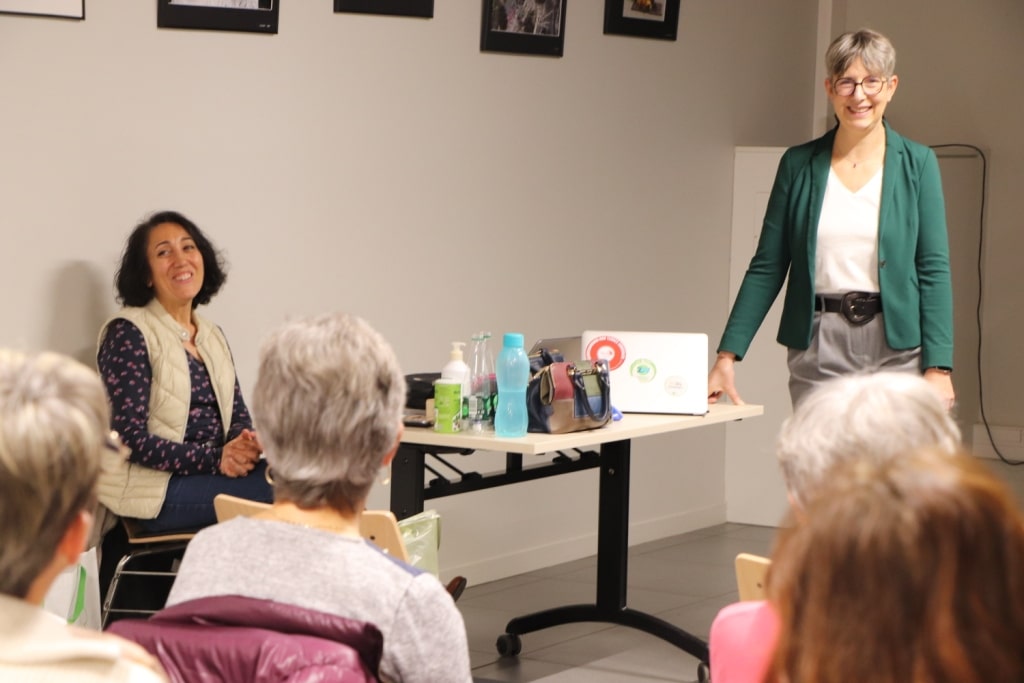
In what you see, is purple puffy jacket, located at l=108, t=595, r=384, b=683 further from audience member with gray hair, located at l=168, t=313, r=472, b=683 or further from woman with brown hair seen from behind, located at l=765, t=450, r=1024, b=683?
woman with brown hair seen from behind, located at l=765, t=450, r=1024, b=683

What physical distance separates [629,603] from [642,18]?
2368mm

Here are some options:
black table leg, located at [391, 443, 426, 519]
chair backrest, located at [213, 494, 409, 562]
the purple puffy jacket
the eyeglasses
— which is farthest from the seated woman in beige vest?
the purple puffy jacket

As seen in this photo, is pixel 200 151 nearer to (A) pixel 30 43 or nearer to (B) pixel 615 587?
(A) pixel 30 43

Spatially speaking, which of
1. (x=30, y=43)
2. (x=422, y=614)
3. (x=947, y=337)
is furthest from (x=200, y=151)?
(x=422, y=614)

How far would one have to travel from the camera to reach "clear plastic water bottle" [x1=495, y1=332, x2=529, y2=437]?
325 cm

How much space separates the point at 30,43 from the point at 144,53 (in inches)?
13.3

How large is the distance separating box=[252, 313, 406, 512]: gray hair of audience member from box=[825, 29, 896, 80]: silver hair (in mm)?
2160

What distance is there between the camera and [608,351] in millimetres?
3711

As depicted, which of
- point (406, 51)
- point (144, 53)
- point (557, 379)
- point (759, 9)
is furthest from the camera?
point (759, 9)

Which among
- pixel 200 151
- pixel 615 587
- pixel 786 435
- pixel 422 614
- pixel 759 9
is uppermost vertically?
pixel 759 9

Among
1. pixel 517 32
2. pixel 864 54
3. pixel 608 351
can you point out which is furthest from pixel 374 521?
pixel 517 32

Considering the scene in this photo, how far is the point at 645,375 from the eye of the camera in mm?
3719

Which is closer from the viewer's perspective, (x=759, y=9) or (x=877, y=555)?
(x=877, y=555)

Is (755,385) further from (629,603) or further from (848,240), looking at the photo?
(848,240)
